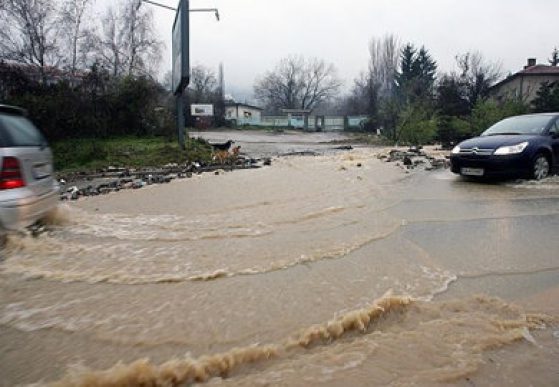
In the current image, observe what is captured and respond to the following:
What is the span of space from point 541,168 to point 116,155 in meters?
12.5

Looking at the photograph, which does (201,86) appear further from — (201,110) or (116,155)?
(116,155)

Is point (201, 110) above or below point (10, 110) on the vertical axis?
above

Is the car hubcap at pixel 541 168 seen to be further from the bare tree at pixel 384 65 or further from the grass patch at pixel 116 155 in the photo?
the bare tree at pixel 384 65

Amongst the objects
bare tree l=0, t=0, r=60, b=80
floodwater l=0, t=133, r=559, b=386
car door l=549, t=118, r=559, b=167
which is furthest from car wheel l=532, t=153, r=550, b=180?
bare tree l=0, t=0, r=60, b=80

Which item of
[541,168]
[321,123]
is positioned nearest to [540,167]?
[541,168]

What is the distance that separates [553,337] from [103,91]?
20.7 m

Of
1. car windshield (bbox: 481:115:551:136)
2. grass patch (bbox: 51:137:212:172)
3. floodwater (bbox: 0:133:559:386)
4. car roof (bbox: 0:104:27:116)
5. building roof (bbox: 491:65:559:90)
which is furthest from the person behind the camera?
building roof (bbox: 491:65:559:90)

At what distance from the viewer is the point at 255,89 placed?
92.1 m

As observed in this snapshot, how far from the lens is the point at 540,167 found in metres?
9.05

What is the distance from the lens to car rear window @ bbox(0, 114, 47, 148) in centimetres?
441

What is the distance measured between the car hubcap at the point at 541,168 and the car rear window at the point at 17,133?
8.47 metres

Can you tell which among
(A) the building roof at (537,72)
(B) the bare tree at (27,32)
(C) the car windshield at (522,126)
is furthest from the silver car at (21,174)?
(A) the building roof at (537,72)

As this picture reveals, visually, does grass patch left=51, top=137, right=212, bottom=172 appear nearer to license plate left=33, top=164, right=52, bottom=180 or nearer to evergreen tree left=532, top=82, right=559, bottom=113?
license plate left=33, top=164, right=52, bottom=180

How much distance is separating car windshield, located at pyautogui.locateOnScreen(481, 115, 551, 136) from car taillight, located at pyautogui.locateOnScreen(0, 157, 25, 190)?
29.0ft
